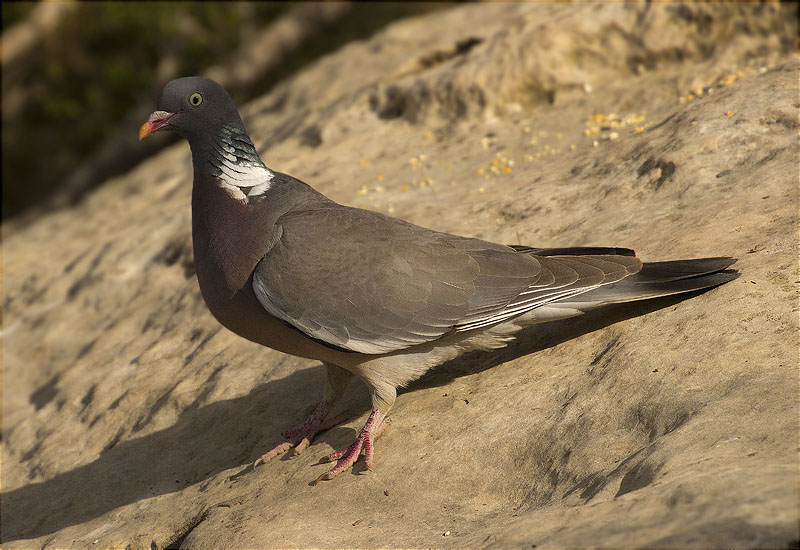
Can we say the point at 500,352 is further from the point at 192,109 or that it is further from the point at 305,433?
the point at 192,109

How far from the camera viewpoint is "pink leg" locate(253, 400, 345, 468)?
4.57 m

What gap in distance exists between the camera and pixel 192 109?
4555mm

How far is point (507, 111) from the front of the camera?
749 centimetres

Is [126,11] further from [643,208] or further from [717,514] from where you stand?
[717,514]

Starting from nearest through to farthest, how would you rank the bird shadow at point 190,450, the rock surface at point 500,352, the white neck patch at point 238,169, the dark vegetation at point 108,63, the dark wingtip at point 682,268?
the rock surface at point 500,352, the dark wingtip at point 682,268, the white neck patch at point 238,169, the bird shadow at point 190,450, the dark vegetation at point 108,63

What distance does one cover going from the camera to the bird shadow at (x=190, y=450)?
15.4 ft

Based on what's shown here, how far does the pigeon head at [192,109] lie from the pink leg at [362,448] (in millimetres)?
1760

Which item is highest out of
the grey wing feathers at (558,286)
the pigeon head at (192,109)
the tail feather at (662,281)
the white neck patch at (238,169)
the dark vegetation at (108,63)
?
the dark vegetation at (108,63)

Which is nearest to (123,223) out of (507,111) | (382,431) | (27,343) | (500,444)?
(27,343)

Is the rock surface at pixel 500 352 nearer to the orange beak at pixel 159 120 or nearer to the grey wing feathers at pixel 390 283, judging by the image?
the grey wing feathers at pixel 390 283

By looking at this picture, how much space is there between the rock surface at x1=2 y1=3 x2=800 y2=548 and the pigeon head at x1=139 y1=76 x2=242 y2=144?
1586 millimetres

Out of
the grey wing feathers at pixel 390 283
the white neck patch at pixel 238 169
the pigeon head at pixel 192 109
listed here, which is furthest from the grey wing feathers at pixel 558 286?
the pigeon head at pixel 192 109

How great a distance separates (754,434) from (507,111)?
4834 mm

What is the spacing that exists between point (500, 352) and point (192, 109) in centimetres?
215
